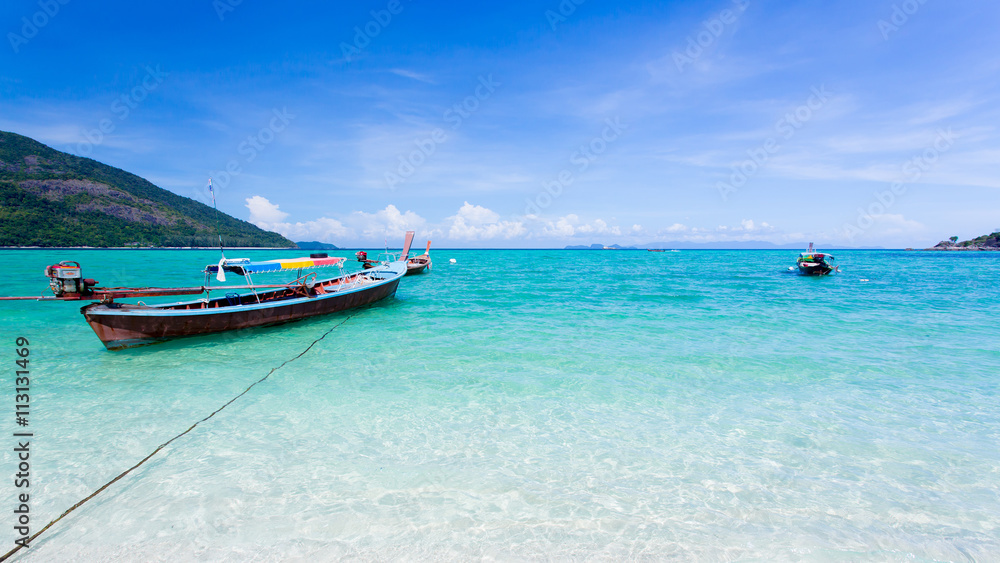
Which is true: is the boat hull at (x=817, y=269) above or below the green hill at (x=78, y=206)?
below

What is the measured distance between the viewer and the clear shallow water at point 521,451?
13.7 feet

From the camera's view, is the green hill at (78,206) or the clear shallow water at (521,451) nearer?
the clear shallow water at (521,451)

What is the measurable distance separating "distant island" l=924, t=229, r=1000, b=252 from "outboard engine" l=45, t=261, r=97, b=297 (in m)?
224

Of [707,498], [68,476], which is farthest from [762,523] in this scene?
[68,476]

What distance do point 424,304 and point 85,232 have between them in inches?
4997

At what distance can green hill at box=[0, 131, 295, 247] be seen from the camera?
9425 centimetres

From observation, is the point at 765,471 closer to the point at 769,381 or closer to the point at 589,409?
the point at 589,409

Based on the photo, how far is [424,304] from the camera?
2208 centimetres

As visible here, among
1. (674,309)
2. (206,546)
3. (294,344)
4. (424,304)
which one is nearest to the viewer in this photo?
(206,546)

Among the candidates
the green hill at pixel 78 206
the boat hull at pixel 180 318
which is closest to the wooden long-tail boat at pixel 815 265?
the boat hull at pixel 180 318

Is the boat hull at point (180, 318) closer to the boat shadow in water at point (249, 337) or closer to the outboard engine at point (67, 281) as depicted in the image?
the boat shadow in water at point (249, 337)

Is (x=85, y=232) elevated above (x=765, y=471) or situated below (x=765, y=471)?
above

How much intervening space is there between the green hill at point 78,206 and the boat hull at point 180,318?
124 m
